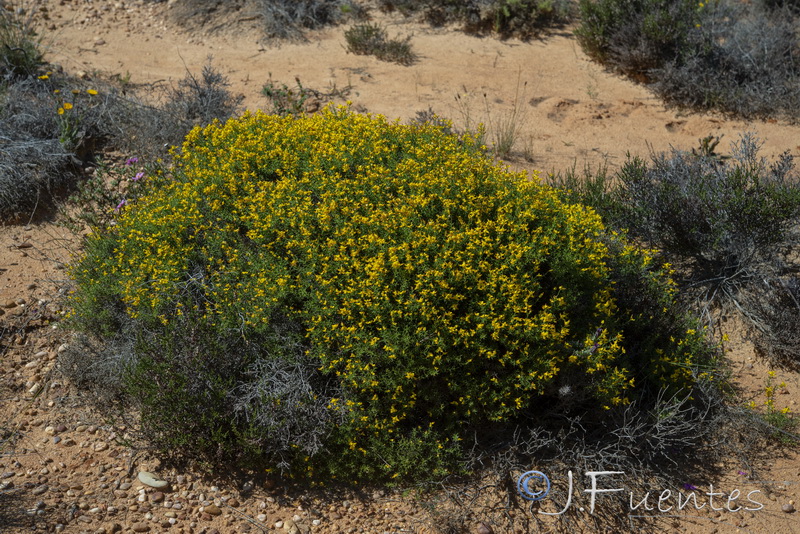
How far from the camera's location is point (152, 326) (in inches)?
162

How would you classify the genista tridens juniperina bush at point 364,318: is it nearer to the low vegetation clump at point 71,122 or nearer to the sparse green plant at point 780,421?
the sparse green plant at point 780,421

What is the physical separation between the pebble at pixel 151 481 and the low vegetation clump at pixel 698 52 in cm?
603

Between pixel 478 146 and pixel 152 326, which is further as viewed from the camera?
pixel 478 146

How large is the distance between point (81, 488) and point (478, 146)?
12.1 ft

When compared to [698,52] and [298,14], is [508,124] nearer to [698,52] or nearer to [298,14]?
[698,52]

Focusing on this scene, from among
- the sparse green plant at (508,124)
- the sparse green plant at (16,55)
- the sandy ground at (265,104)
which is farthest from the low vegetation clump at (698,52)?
the sparse green plant at (16,55)

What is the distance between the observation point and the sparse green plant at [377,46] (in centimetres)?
771

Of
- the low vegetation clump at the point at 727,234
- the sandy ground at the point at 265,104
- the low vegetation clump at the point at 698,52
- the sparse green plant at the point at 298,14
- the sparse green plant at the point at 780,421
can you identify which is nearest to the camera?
the sandy ground at the point at 265,104

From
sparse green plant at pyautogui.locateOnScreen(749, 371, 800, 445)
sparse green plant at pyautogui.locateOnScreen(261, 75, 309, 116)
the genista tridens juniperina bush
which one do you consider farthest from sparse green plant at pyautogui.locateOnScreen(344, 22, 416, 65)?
sparse green plant at pyautogui.locateOnScreen(749, 371, 800, 445)

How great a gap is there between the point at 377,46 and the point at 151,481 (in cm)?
544

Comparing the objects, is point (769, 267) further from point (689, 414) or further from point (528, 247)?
point (528, 247)

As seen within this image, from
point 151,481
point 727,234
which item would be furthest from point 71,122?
point 727,234

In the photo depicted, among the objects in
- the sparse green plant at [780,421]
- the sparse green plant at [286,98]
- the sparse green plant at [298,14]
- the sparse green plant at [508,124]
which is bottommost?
the sparse green plant at [780,421]

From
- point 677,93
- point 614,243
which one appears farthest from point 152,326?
point 677,93
